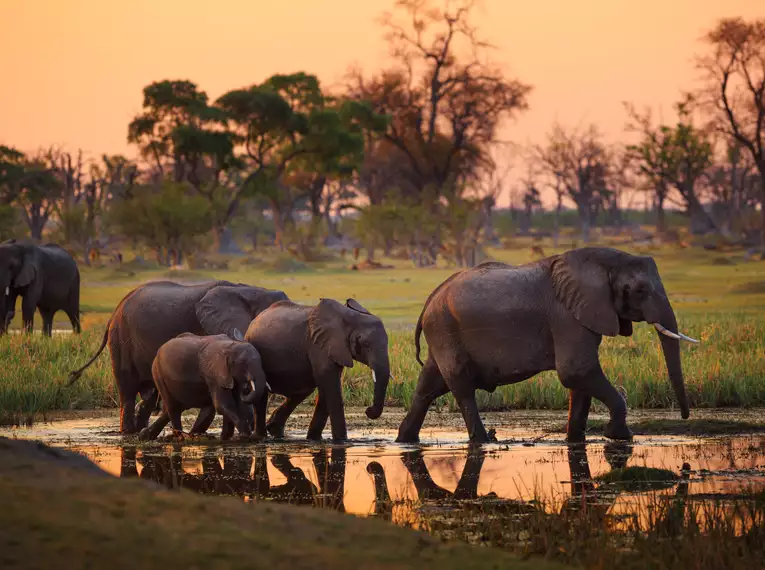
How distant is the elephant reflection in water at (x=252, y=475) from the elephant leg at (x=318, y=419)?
89 cm

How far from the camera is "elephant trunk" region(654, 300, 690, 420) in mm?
10516

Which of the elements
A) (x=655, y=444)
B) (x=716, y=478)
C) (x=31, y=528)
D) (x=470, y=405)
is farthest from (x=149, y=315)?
(x=31, y=528)

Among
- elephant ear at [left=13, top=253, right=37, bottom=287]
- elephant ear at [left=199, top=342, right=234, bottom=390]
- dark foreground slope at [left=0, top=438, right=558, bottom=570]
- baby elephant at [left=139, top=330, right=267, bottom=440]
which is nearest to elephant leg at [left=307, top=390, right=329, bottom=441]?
baby elephant at [left=139, top=330, right=267, bottom=440]

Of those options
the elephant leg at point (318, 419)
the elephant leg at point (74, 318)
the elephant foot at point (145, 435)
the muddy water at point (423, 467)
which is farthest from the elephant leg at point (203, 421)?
the elephant leg at point (74, 318)

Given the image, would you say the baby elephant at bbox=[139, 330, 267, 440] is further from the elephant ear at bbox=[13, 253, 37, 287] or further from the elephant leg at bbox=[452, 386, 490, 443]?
the elephant ear at bbox=[13, 253, 37, 287]

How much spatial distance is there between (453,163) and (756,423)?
2441 inches

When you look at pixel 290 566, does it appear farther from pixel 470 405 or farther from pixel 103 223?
pixel 103 223

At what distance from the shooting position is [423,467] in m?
8.94

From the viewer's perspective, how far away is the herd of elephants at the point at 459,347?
10.5m

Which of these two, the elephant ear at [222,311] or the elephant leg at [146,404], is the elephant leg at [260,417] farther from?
the elephant leg at [146,404]

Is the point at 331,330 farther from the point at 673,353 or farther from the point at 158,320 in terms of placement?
the point at 673,353

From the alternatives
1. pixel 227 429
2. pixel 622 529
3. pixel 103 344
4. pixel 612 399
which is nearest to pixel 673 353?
pixel 612 399

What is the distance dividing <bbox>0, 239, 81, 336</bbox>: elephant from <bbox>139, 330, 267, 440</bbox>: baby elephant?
1033cm

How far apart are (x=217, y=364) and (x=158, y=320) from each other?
1.99m
